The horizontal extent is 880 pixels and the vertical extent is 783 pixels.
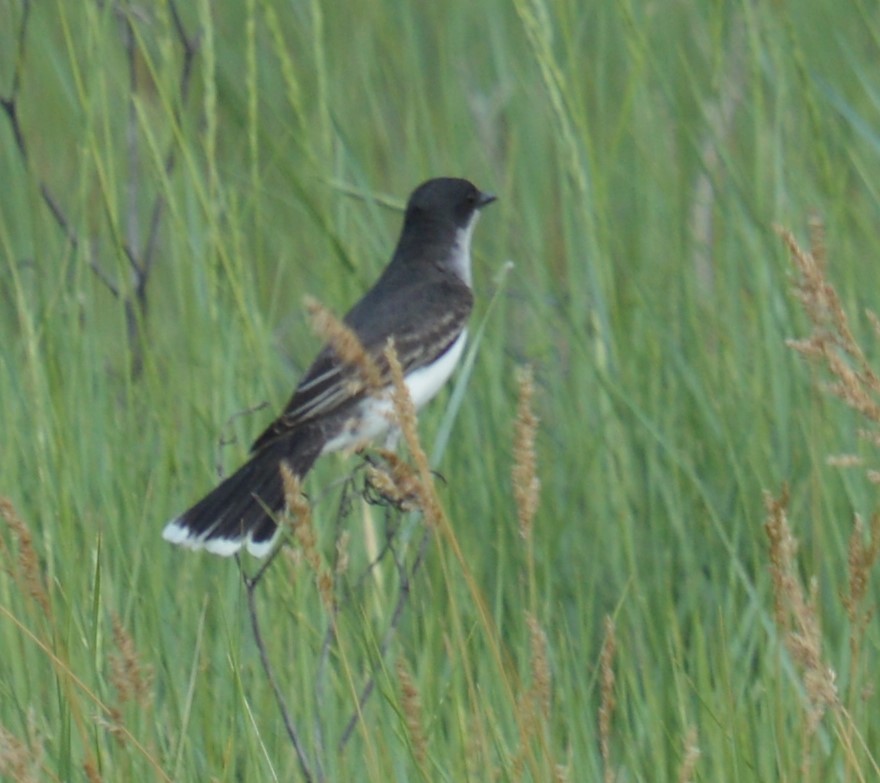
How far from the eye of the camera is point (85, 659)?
3.04 m

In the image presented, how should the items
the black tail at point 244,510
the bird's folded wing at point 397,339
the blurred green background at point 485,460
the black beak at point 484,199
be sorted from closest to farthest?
the blurred green background at point 485,460, the black tail at point 244,510, the bird's folded wing at point 397,339, the black beak at point 484,199

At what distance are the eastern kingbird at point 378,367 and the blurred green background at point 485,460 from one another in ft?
0.30

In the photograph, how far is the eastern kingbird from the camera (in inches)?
141

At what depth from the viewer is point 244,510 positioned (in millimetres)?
3652

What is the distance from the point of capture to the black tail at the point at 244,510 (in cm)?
338

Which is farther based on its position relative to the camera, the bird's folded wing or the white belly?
the white belly

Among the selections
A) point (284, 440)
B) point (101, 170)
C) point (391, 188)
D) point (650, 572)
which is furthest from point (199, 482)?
point (391, 188)

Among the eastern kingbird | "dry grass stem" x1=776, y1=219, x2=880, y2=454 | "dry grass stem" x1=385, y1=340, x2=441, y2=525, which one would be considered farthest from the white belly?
"dry grass stem" x1=385, y1=340, x2=441, y2=525

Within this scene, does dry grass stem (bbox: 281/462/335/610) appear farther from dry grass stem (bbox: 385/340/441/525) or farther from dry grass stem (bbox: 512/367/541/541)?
dry grass stem (bbox: 512/367/541/541)

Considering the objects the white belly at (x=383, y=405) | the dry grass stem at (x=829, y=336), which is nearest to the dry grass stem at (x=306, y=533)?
the dry grass stem at (x=829, y=336)

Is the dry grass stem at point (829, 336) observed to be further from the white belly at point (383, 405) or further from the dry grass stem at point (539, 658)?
the white belly at point (383, 405)

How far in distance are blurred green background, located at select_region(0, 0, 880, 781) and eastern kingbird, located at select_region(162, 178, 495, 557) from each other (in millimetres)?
90

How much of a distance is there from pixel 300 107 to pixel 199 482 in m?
0.91

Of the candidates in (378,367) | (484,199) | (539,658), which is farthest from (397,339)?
(539,658)
